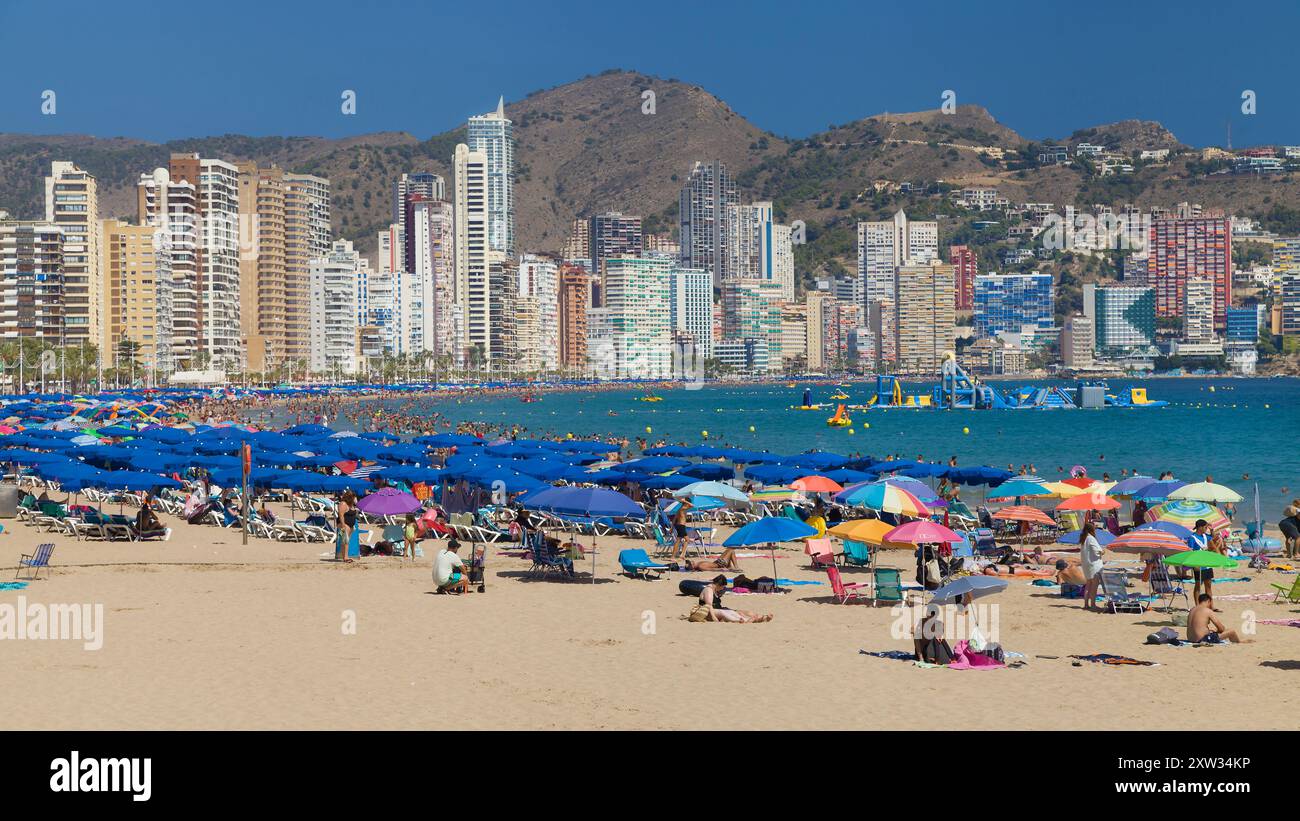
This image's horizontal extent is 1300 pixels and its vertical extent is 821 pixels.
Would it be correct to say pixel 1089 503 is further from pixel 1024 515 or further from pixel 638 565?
pixel 638 565

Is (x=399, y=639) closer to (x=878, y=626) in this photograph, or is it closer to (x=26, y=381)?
(x=878, y=626)

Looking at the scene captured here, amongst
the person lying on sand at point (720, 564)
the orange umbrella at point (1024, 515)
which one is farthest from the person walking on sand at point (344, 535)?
the orange umbrella at point (1024, 515)

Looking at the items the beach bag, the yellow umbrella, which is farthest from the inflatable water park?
the beach bag

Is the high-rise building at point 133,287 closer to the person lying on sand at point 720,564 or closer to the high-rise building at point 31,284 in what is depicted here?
the high-rise building at point 31,284

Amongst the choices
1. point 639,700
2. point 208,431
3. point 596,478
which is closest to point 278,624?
point 639,700

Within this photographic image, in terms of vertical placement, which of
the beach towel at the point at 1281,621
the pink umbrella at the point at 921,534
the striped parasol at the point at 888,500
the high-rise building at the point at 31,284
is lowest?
the beach towel at the point at 1281,621

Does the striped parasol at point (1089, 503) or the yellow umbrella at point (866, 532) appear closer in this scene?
the yellow umbrella at point (866, 532)
